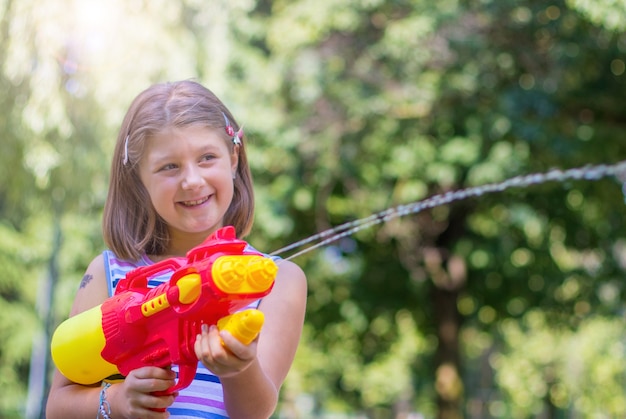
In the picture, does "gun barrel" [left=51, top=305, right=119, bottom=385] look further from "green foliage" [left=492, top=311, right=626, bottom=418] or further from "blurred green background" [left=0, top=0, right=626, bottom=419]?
"green foliage" [left=492, top=311, right=626, bottom=418]

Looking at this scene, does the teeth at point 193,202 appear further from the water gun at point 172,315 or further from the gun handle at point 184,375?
the gun handle at point 184,375

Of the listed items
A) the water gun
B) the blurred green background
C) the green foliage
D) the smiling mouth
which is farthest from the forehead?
the green foliage

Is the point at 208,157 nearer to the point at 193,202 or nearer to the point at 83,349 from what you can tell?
the point at 193,202

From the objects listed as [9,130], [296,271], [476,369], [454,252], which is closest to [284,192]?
[454,252]

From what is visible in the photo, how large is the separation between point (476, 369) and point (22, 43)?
22.4 meters

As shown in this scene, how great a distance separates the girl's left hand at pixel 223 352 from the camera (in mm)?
1429

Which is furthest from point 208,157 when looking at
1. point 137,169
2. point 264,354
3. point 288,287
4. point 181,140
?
point 264,354

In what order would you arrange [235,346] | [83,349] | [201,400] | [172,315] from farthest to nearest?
[201,400]
[83,349]
[172,315]
[235,346]

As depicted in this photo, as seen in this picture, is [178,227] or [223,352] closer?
[223,352]

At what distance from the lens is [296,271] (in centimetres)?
193

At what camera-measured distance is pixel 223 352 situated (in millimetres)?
1433

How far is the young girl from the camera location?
163 cm

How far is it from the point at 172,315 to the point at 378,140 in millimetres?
8861

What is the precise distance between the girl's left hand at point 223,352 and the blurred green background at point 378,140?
6183 millimetres
